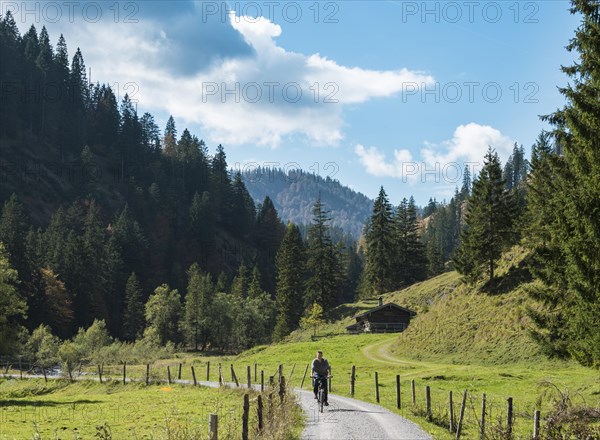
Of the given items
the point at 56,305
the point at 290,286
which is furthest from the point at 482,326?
the point at 56,305

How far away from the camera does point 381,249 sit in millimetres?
93438

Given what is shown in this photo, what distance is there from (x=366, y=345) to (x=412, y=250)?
42202 mm

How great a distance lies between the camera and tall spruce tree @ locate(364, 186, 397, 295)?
307 feet

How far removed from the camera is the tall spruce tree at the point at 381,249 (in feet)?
307

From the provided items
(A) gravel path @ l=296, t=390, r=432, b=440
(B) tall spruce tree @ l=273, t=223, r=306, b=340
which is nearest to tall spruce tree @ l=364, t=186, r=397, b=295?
(B) tall spruce tree @ l=273, t=223, r=306, b=340

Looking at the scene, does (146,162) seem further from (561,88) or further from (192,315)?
(561,88)

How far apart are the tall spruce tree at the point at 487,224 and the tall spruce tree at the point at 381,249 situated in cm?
3211

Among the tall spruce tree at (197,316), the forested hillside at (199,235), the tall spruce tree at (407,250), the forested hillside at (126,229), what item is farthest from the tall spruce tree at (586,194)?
the tall spruce tree at (407,250)

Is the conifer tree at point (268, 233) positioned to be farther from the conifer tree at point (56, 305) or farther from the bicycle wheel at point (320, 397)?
the bicycle wheel at point (320, 397)

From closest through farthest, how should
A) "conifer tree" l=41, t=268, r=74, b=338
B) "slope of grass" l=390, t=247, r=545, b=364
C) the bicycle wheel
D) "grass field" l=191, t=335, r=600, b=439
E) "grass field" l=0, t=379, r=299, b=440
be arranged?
"grass field" l=0, t=379, r=299, b=440
the bicycle wheel
"grass field" l=191, t=335, r=600, b=439
"slope of grass" l=390, t=247, r=545, b=364
"conifer tree" l=41, t=268, r=74, b=338

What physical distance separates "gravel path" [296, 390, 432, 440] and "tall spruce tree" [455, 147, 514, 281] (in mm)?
38756

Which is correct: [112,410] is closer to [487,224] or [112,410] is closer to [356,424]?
[356,424]

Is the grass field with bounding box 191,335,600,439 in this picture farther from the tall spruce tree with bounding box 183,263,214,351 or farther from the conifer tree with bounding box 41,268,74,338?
the conifer tree with bounding box 41,268,74,338

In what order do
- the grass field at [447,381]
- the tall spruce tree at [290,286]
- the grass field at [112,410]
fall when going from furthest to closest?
the tall spruce tree at [290,286], the grass field at [447,381], the grass field at [112,410]
